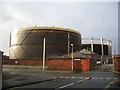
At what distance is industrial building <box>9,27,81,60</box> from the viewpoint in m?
59.2

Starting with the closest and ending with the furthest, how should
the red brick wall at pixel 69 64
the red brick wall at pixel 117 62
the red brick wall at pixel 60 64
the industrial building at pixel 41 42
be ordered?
the red brick wall at pixel 117 62 < the red brick wall at pixel 69 64 < the red brick wall at pixel 60 64 < the industrial building at pixel 41 42

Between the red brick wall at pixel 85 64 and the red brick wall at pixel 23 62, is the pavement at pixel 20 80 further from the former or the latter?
the red brick wall at pixel 23 62

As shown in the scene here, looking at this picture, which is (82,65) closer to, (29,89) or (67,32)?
(29,89)

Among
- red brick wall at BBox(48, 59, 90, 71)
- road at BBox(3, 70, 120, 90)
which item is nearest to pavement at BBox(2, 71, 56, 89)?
road at BBox(3, 70, 120, 90)

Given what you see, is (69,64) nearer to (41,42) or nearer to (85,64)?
(85,64)

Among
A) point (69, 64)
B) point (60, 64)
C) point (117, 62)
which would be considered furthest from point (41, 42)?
point (117, 62)

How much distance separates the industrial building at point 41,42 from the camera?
5916cm

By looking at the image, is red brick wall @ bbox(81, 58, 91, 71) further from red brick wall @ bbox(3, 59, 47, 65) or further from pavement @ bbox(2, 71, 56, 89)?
red brick wall @ bbox(3, 59, 47, 65)

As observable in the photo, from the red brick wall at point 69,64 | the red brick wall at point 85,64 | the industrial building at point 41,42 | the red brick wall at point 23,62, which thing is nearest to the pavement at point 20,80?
the red brick wall at point 85,64

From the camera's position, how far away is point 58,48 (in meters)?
59.6

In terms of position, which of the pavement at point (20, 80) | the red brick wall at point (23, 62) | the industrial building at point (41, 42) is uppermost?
the industrial building at point (41, 42)

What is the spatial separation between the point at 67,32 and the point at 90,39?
38.4 metres

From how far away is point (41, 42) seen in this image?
59.2m

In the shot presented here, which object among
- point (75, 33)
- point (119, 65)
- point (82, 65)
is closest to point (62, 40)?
point (75, 33)
